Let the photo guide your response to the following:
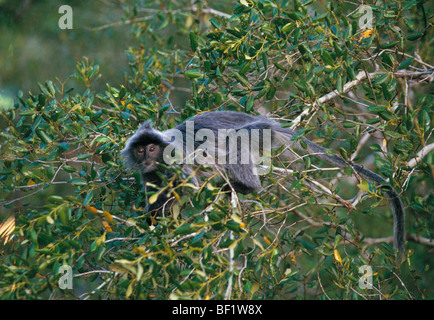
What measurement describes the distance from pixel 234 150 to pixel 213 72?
2.57 ft

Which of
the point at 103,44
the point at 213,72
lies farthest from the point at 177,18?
the point at 103,44

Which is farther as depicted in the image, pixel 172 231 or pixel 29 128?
pixel 29 128

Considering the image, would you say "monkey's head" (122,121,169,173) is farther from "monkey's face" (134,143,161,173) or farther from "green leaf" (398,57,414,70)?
"green leaf" (398,57,414,70)

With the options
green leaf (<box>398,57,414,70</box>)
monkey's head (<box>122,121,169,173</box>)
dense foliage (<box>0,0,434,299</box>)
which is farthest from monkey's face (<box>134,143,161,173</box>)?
green leaf (<box>398,57,414,70</box>)

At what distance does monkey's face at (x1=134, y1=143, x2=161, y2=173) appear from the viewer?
4.05 metres

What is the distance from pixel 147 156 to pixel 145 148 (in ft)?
0.26

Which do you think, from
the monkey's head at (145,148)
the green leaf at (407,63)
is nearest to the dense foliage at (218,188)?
the green leaf at (407,63)

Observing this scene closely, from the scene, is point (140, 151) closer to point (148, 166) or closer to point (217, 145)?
point (148, 166)

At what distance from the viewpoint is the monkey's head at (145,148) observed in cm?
399

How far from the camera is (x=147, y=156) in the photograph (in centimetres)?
407

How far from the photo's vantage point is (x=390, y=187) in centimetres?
357

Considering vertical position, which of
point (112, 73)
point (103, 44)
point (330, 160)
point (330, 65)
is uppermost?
A: point (103, 44)
